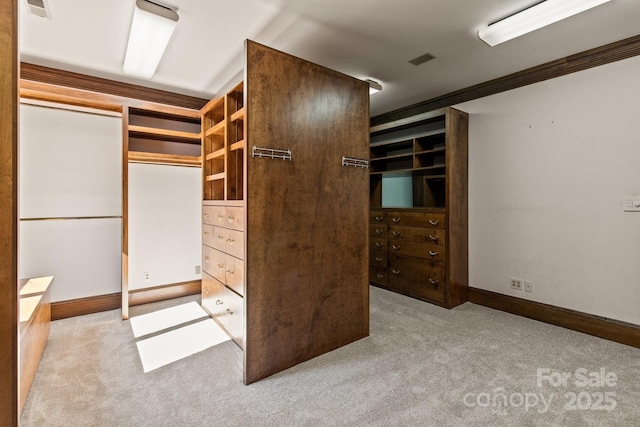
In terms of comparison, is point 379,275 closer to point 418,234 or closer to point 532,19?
point 418,234

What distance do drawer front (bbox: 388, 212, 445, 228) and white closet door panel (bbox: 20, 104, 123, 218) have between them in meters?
3.19

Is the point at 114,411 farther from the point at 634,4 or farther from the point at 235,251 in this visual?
the point at 634,4

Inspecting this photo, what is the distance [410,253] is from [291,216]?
2.06 meters

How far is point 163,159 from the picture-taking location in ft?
11.4

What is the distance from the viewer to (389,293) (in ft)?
12.7

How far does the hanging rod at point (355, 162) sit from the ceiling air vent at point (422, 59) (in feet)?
3.81

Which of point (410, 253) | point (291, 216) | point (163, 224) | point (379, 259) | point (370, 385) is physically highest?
point (291, 216)

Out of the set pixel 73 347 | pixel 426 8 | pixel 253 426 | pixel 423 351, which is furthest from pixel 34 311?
pixel 426 8

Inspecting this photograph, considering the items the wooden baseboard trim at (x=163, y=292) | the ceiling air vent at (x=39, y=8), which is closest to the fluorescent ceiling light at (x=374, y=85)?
the ceiling air vent at (x=39, y=8)

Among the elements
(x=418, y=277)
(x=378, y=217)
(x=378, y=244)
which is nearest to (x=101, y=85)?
(x=378, y=217)

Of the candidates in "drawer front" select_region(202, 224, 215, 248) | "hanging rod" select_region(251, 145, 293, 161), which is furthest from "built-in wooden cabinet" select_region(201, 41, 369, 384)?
"drawer front" select_region(202, 224, 215, 248)

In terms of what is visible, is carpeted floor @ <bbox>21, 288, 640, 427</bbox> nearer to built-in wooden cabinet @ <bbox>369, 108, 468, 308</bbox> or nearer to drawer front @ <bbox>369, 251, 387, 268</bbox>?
built-in wooden cabinet @ <bbox>369, 108, 468, 308</bbox>

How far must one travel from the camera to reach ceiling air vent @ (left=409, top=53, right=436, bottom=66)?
2.80m

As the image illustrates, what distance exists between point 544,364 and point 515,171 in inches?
75.0
